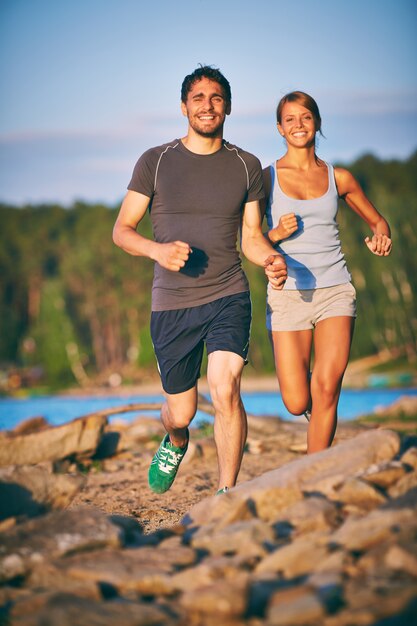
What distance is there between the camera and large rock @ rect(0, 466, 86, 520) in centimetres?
380

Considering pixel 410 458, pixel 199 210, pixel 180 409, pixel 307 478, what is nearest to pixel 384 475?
pixel 410 458

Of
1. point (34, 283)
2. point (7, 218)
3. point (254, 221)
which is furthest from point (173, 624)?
point (7, 218)

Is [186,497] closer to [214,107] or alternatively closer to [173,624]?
[214,107]

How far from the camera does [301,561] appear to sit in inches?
119

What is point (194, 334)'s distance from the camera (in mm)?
5316

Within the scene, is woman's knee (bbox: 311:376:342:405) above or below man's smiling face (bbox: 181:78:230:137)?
below

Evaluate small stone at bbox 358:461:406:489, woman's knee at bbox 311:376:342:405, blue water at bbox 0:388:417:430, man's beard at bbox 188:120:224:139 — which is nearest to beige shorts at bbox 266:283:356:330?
woman's knee at bbox 311:376:342:405

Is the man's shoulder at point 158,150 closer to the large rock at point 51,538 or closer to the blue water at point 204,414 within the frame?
the large rock at point 51,538

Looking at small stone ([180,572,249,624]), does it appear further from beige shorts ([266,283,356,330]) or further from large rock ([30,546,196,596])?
beige shorts ([266,283,356,330])

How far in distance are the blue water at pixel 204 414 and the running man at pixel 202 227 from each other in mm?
17041

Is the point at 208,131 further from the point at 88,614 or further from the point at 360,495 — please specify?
the point at 88,614

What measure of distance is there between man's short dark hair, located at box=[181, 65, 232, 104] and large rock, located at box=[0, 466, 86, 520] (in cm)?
260

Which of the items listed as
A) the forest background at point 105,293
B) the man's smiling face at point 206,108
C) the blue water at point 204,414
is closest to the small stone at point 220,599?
the man's smiling face at point 206,108

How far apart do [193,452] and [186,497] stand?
180 centimetres
